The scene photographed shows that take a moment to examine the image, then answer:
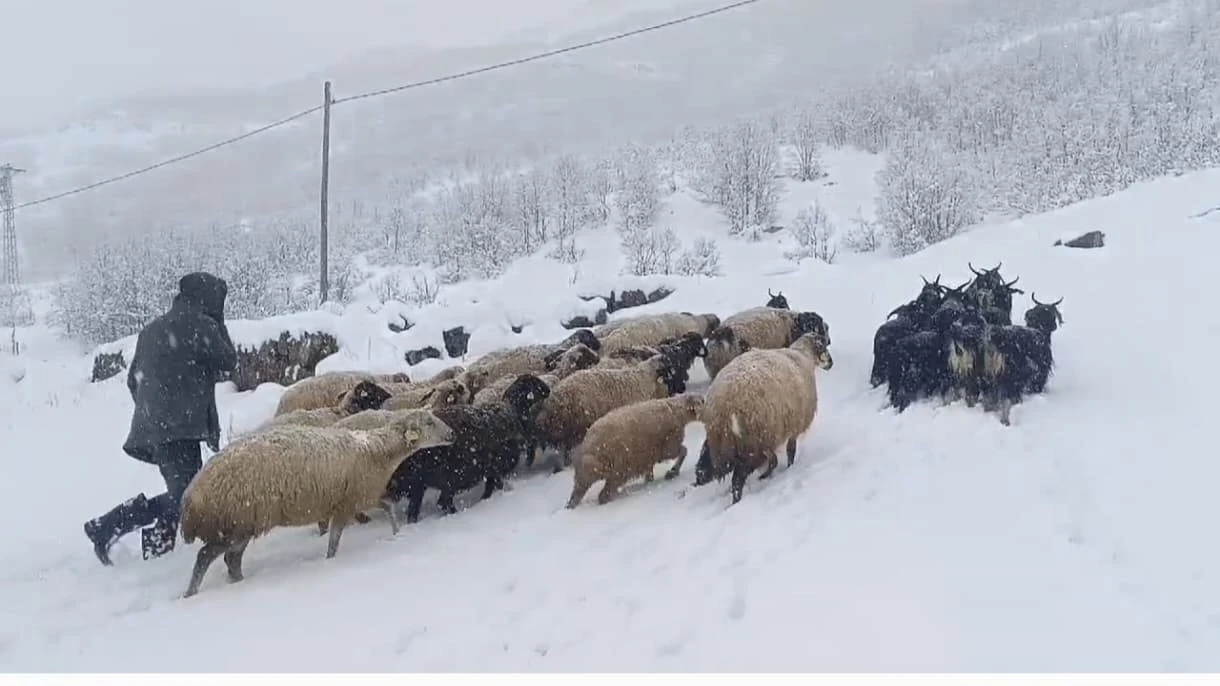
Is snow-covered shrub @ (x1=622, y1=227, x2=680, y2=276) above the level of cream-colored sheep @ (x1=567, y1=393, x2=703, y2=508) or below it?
above

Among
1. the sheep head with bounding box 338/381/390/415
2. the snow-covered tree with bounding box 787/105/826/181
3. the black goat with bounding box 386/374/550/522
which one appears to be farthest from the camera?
the snow-covered tree with bounding box 787/105/826/181

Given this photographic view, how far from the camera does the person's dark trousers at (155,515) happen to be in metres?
6.32

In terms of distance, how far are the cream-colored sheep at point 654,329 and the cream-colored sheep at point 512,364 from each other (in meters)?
0.47

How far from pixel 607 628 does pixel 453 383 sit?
172 inches

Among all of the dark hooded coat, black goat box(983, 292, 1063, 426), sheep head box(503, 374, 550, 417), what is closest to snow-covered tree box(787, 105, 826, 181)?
black goat box(983, 292, 1063, 426)

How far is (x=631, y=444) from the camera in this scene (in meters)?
6.70

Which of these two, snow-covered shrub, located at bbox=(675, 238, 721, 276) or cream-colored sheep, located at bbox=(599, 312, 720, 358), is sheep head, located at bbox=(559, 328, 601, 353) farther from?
snow-covered shrub, located at bbox=(675, 238, 721, 276)

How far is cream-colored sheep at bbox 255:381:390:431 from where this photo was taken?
7.32 m

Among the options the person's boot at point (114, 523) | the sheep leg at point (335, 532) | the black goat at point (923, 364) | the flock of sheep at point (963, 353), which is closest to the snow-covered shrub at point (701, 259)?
the flock of sheep at point (963, 353)

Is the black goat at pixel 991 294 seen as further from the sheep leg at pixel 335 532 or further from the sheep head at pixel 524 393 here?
the sheep leg at pixel 335 532

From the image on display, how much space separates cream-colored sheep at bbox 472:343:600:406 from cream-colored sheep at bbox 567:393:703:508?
1234 millimetres

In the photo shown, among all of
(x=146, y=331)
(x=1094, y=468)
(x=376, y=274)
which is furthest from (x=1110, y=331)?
(x=376, y=274)

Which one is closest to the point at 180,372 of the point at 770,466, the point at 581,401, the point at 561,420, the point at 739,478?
the point at 561,420

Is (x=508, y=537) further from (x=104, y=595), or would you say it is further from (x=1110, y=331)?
(x=1110, y=331)
